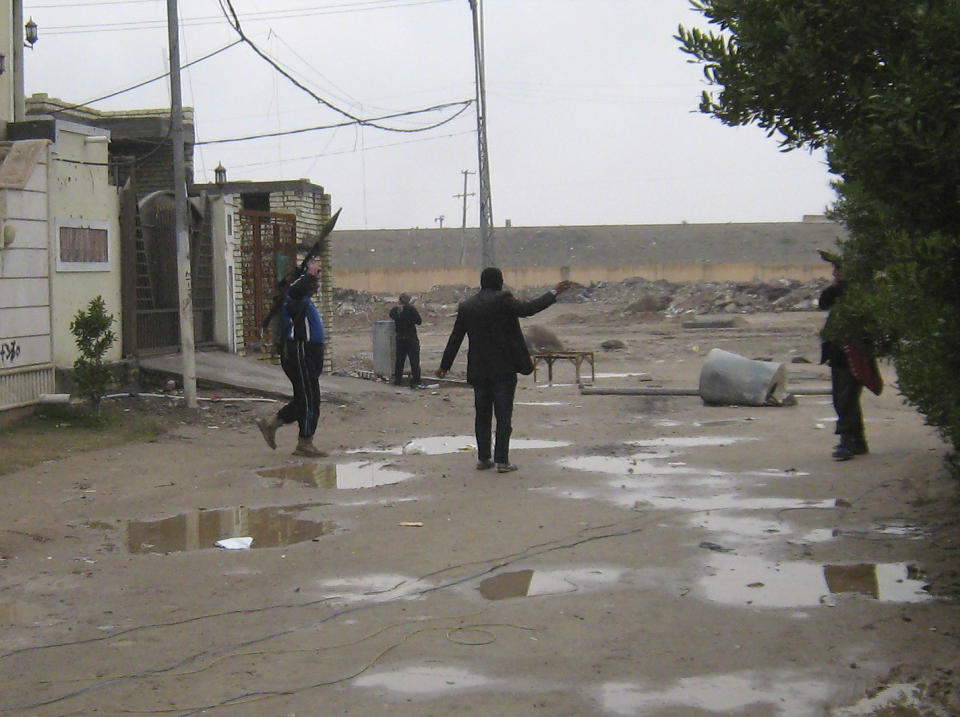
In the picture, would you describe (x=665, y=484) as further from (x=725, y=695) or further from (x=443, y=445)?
(x=725, y=695)

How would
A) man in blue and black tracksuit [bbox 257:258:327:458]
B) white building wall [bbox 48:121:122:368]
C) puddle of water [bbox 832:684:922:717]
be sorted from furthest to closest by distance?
white building wall [bbox 48:121:122:368], man in blue and black tracksuit [bbox 257:258:327:458], puddle of water [bbox 832:684:922:717]

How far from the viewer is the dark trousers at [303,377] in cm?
1070

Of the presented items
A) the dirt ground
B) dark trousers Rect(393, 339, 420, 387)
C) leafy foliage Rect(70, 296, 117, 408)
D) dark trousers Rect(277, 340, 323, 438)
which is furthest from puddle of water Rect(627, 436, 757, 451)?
dark trousers Rect(393, 339, 420, 387)

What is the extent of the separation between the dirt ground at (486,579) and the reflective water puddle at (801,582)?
2 centimetres

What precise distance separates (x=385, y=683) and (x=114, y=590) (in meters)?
2.29

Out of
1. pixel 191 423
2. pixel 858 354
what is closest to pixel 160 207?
pixel 191 423

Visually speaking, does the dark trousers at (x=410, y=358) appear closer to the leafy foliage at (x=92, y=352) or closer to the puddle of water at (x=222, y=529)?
the leafy foliage at (x=92, y=352)

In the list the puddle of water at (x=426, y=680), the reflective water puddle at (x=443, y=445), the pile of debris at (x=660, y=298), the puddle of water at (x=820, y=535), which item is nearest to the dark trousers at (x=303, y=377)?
the reflective water puddle at (x=443, y=445)

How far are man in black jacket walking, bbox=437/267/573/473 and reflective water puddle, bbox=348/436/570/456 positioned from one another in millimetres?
1428

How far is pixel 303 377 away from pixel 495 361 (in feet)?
6.28

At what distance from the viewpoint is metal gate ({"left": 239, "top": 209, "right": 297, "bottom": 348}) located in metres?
18.5

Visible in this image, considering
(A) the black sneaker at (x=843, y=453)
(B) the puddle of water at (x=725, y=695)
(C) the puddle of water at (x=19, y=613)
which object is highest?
(A) the black sneaker at (x=843, y=453)

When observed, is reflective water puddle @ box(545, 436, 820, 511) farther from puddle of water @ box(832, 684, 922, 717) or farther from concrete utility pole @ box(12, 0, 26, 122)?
concrete utility pole @ box(12, 0, 26, 122)

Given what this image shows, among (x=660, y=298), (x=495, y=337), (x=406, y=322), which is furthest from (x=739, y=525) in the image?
(x=660, y=298)
